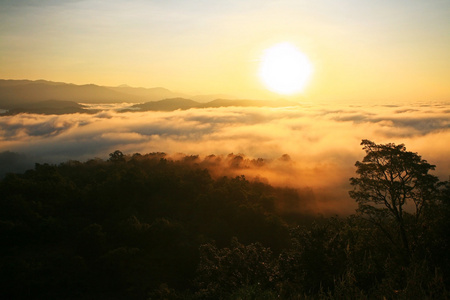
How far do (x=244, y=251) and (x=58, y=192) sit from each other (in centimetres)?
4338

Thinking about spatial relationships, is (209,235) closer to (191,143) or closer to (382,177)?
(382,177)

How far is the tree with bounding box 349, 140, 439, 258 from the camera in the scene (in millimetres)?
16797

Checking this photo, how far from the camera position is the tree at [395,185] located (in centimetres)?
1680

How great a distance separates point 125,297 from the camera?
31.8m

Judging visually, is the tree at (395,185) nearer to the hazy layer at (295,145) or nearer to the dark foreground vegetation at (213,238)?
the dark foreground vegetation at (213,238)

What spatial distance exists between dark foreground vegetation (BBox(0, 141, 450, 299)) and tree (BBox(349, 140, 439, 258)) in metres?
0.06

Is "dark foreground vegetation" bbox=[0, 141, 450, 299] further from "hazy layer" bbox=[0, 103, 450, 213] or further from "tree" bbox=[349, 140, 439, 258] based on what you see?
"hazy layer" bbox=[0, 103, 450, 213]

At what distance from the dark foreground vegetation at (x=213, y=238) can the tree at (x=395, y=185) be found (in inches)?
2.3

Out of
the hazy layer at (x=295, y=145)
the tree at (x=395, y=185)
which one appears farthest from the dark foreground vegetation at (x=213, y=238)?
the hazy layer at (x=295, y=145)

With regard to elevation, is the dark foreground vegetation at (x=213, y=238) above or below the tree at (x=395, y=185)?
below

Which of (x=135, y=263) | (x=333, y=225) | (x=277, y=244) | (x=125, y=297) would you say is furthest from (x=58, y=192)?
(x=333, y=225)

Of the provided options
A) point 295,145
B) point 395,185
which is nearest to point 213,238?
point 395,185

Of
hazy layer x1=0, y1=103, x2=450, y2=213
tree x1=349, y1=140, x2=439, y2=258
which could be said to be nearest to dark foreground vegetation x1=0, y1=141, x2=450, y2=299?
tree x1=349, y1=140, x2=439, y2=258

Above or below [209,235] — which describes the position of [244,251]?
above
